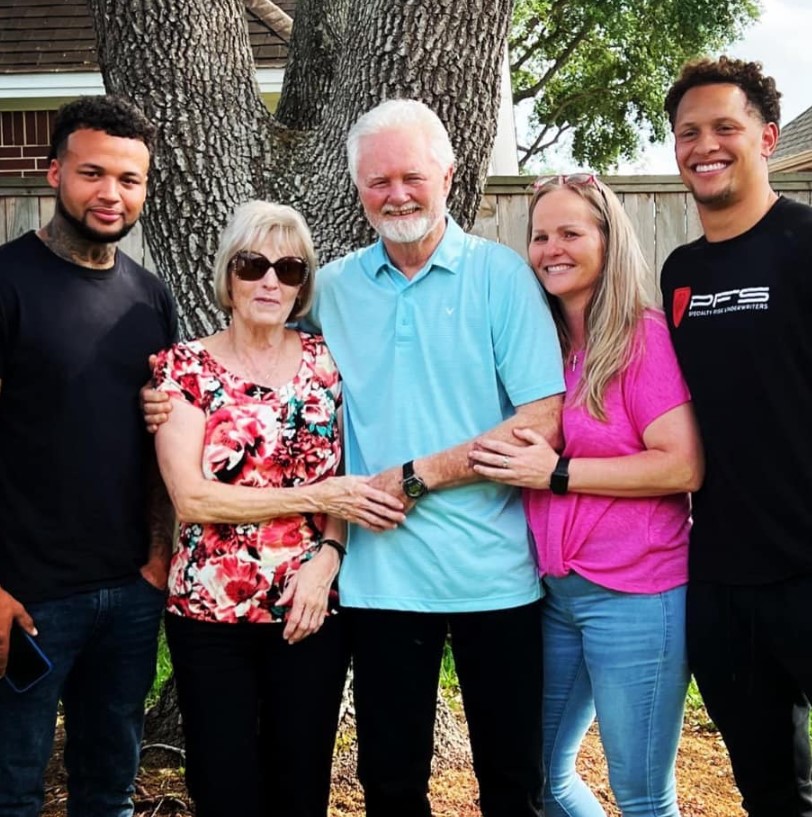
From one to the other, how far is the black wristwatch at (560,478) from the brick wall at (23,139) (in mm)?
8040

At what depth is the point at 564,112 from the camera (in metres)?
24.2

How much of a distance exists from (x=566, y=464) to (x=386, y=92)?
1643mm

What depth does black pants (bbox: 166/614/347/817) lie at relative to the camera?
2.95m

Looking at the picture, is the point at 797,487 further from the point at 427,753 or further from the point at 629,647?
the point at 427,753

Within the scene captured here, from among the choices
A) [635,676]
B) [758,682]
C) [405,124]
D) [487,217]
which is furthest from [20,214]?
[758,682]

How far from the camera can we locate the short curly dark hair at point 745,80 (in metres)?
3.02

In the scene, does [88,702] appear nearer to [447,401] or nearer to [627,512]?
[447,401]

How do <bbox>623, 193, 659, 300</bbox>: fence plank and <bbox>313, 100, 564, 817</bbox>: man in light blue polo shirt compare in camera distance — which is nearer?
<bbox>313, 100, 564, 817</bbox>: man in light blue polo shirt

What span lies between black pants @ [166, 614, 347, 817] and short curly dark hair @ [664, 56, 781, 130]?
73.6 inches

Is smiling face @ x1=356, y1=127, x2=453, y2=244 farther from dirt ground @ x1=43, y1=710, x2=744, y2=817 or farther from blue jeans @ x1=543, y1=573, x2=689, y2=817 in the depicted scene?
dirt ground @ x1=43, y1=710, x2=744, y2=817

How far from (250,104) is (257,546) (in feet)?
6.35

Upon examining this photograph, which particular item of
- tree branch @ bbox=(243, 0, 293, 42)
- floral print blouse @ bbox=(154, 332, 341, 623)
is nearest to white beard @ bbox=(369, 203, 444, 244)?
floral print blouse @ bbox=(154, 332, 341, 623)

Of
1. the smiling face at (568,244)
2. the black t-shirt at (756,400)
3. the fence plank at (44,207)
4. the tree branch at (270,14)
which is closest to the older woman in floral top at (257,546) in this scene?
the smiling face at (568,244)

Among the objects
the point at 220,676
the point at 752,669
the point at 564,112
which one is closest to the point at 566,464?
the point at 752,669
